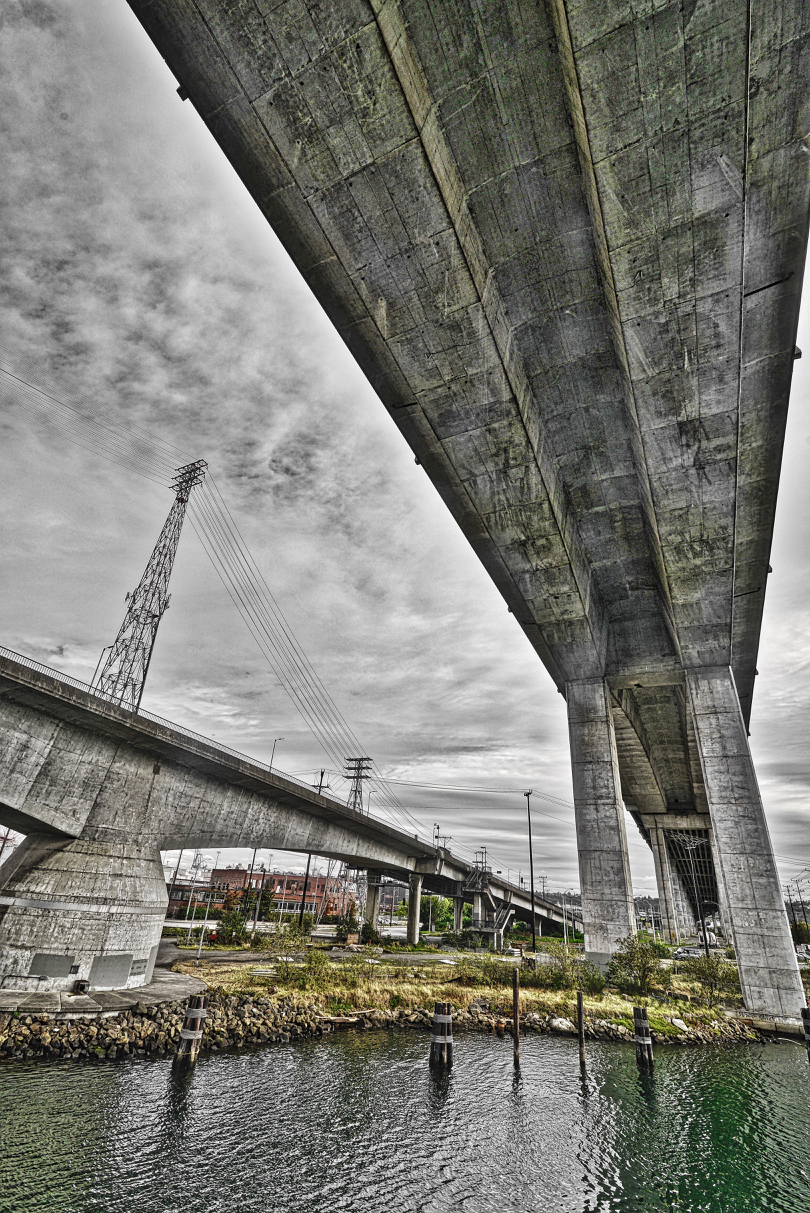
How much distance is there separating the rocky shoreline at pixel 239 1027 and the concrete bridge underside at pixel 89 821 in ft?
10.3

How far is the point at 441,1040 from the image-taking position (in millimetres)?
12930

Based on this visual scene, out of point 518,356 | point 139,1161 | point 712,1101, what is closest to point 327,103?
point 518,356

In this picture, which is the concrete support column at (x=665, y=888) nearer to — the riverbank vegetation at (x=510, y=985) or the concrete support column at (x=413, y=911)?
the concrete support column at (x=413, y=911)

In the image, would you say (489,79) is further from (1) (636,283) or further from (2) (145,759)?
(2) (145,759)

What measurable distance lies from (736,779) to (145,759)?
78.4 feet

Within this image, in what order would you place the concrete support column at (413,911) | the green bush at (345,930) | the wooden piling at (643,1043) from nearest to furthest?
the wooden piling at (643,1043), the green bush at (345,930), the concrete support column at (413,911)

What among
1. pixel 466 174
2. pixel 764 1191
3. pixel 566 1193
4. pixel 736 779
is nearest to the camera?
pixel 566 1193

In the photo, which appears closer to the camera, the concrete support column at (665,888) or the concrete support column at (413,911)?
the concrete support column at (413,911)

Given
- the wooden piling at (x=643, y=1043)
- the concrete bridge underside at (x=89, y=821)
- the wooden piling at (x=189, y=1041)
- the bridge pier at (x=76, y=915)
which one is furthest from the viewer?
the concrete bridge underside at (x=89, y=821)

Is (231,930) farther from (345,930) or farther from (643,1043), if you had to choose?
(643,1043)

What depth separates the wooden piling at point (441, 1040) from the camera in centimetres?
1275

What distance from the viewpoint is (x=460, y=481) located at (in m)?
19.5

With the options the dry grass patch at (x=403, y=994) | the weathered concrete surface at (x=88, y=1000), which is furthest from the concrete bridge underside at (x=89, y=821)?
the dry grass patch at (x=403, y=994)

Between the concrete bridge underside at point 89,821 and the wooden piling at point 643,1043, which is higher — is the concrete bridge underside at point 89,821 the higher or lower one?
the higher one
